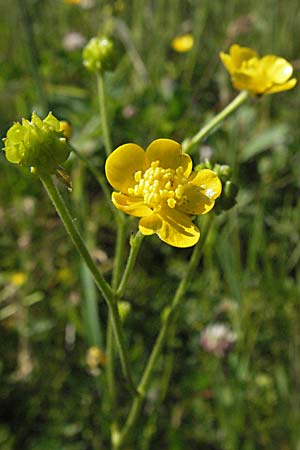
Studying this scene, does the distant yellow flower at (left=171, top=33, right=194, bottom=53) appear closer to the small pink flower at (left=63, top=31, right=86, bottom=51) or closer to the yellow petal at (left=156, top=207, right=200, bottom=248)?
the small pink flower at (left=63, top=31, right=86, bottom=51)

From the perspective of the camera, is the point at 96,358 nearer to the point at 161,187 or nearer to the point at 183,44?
the point at 161,187

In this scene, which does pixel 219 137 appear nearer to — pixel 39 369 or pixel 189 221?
pixel 39 369

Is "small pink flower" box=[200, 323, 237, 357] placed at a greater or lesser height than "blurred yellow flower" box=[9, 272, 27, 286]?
lesser

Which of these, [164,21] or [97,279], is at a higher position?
[97,279]

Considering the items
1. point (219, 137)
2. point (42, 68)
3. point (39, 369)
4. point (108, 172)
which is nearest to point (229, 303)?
point (39, 369)

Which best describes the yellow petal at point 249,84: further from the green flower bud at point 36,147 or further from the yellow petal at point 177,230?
the green flower bud at point 36,147

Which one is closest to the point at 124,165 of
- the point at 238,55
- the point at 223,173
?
the point at 223,173

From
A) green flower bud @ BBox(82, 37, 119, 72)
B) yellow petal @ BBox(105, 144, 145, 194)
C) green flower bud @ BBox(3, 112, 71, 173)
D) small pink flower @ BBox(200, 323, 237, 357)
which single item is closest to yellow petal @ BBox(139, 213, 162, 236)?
yellow petal @ BBox(105, 144, 145, 194)
